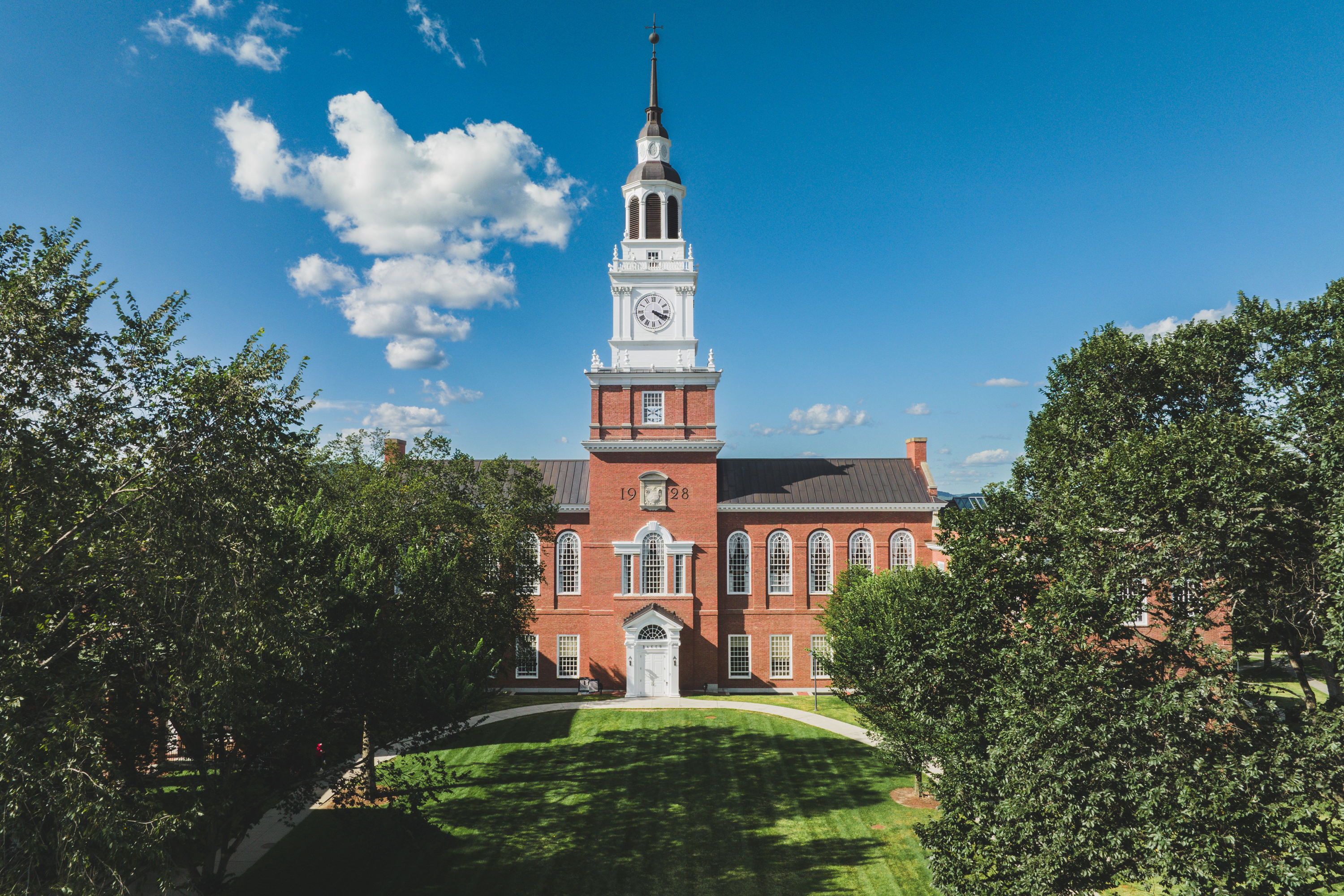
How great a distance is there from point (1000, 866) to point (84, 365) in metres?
16.6

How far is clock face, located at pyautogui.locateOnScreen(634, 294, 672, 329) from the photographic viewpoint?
124 ft

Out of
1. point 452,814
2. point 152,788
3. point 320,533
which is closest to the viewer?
point 152,788

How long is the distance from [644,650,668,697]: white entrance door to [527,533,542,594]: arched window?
22.8 feet

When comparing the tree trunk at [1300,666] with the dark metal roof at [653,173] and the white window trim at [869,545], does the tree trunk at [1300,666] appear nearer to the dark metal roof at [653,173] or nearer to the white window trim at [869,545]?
the white window trim at [869,545]

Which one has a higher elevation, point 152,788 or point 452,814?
point 152,788

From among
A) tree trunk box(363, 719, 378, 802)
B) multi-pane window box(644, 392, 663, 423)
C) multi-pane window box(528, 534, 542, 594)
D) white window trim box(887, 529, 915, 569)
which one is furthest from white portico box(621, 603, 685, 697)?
tree trunk box(363, 719, 378, 802)

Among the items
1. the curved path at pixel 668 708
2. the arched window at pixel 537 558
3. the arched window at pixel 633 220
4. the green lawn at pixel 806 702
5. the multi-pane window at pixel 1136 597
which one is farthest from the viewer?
the arched window at pixel 633 220

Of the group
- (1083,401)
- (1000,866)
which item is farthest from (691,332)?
(1000,866)

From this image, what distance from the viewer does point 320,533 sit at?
17484mm

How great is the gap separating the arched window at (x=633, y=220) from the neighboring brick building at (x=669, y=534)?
0.07m

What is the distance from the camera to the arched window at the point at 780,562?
38781mm

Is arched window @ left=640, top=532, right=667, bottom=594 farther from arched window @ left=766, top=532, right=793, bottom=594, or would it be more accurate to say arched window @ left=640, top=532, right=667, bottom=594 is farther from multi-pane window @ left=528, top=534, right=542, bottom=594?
arched window @ left=766, top=532, right=793, bottom=594

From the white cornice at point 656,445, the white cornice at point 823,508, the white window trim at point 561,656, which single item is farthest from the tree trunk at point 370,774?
the white cornice at point 823,508

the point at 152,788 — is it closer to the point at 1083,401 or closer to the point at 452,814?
the point at 452,814
